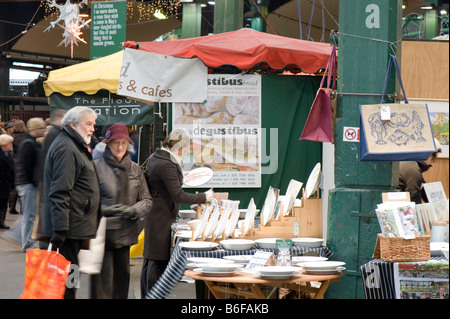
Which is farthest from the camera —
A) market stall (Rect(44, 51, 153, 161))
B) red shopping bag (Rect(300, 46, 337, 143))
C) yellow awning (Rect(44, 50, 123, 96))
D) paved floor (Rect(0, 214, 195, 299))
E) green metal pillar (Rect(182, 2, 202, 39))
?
green metal pillar (Rect(182, 2, 202, 39))

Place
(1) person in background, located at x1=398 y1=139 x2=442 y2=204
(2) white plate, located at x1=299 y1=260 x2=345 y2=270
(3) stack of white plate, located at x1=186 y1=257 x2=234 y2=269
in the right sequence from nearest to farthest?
(2) white plate, located at x1=299 y1=260 x2=345 y2=270
(3) stack of white plate, located at x1=186 y1=257 x2=234 y2=269
(1) person in background, located at x1=398 y1=139 x2=442 y2=204

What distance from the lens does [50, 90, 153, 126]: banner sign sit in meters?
12.4

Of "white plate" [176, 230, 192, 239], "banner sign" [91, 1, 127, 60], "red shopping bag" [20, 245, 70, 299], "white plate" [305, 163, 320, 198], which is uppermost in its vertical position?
"banner sign" [91, 1, 127, 60]

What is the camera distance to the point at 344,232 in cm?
548

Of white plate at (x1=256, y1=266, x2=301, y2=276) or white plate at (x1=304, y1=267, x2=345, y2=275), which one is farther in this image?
white plate at (x1=304, y1=267, x2=345, y2=275)

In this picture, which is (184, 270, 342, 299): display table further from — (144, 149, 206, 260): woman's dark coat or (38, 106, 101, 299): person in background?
(144, 149, 206, 260): woman's dark coat

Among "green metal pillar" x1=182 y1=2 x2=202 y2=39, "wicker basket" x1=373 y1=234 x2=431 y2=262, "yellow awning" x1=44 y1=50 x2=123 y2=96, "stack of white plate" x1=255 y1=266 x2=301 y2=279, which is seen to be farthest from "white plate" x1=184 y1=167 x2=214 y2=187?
"green metal pillar" x1=182 y1=2 x2=202 y2=39

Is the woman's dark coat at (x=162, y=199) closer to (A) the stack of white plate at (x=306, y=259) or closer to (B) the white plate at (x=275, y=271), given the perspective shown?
(A) the stack of white plate at (x=306, y=259)

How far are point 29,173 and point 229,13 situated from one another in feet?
21.0

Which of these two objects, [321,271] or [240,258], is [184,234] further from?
[321,271]

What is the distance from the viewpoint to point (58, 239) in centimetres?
515

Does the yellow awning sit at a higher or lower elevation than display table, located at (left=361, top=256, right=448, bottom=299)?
higher

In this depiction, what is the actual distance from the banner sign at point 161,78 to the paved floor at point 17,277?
7.85ft

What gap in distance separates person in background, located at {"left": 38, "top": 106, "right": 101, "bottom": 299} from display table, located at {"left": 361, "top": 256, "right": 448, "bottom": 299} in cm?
221
